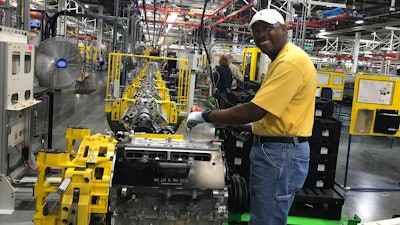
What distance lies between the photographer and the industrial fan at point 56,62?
5129 mm

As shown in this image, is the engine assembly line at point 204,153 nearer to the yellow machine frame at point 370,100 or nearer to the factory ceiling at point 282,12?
the yellow machine frame at point 370,100

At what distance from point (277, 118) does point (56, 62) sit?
385 centimetres

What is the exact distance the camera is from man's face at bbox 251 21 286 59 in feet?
7.30

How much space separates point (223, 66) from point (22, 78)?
5.77 meters

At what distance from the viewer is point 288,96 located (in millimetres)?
2090

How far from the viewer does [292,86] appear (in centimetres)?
209

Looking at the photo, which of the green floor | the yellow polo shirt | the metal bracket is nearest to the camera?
the yellow polo shirt

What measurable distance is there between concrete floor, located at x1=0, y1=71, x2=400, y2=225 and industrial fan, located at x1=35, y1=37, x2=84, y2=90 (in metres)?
1.56

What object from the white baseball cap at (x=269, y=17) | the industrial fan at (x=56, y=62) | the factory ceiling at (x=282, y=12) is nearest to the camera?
the white baseball cap at (x=269, y=17)

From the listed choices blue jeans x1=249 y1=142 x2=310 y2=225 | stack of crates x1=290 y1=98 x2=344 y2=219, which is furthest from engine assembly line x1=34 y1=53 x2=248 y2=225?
stack of crates x1=290 y1=98 x2=344 y2=219

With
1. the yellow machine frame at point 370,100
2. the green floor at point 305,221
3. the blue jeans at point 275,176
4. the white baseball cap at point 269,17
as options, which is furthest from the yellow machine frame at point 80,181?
the yellow machine frame at point 370,100

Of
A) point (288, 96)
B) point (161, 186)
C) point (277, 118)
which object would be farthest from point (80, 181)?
point (288, 96)

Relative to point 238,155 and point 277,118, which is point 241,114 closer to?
point 277,118

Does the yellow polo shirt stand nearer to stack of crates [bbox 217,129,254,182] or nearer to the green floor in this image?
the green floor
